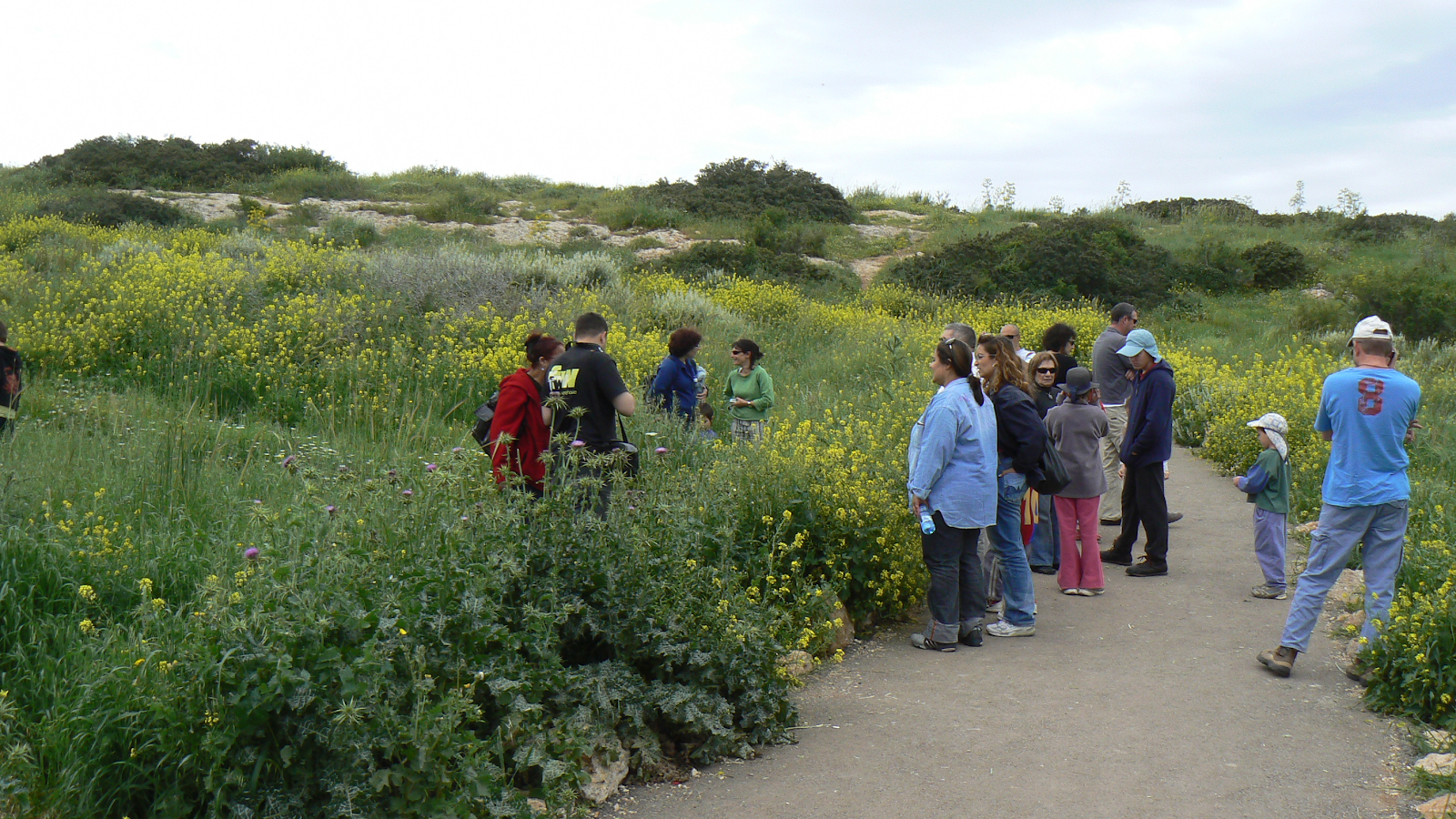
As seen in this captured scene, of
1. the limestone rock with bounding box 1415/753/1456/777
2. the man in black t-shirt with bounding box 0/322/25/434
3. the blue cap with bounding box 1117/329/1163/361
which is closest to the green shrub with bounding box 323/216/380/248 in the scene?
the man in black t-shirt with bounding box 0/322/25/434

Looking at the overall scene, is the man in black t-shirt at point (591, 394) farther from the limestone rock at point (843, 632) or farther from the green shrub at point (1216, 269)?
the green shrub at point (1216, 269)

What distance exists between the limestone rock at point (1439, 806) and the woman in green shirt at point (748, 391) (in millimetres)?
6203

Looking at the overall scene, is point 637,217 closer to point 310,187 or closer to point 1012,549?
point 310,187

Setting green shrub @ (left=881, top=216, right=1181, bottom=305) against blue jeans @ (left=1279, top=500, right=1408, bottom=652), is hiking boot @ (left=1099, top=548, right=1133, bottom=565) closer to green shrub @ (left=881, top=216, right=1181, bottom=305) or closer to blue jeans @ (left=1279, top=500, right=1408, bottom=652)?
blue jeans @ (left=1279, top=500, right=1408, bottom=652)

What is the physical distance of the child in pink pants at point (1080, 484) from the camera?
7.10 m

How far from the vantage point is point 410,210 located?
29.5 m

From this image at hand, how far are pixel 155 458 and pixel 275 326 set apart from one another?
19.0ft

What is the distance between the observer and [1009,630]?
247 inches

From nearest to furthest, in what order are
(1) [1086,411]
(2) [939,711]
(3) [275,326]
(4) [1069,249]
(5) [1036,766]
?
1. (5) [1036,766]
2. (2) [939,711]
3. (1) [1086,411]
4. (3) [275,326]
5. (4) [1069,249]

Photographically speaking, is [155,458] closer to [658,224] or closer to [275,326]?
[275,326]

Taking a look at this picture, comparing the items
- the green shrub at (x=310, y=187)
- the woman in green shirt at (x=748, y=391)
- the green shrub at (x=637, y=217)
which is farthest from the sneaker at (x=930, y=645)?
the green shrub at (x=310, y=187)

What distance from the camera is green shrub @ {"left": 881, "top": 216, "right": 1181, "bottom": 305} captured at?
2484cm

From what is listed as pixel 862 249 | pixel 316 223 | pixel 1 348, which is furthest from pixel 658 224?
pixel 1 348

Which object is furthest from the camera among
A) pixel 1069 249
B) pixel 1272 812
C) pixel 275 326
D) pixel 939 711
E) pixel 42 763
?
pixel 1069 249
